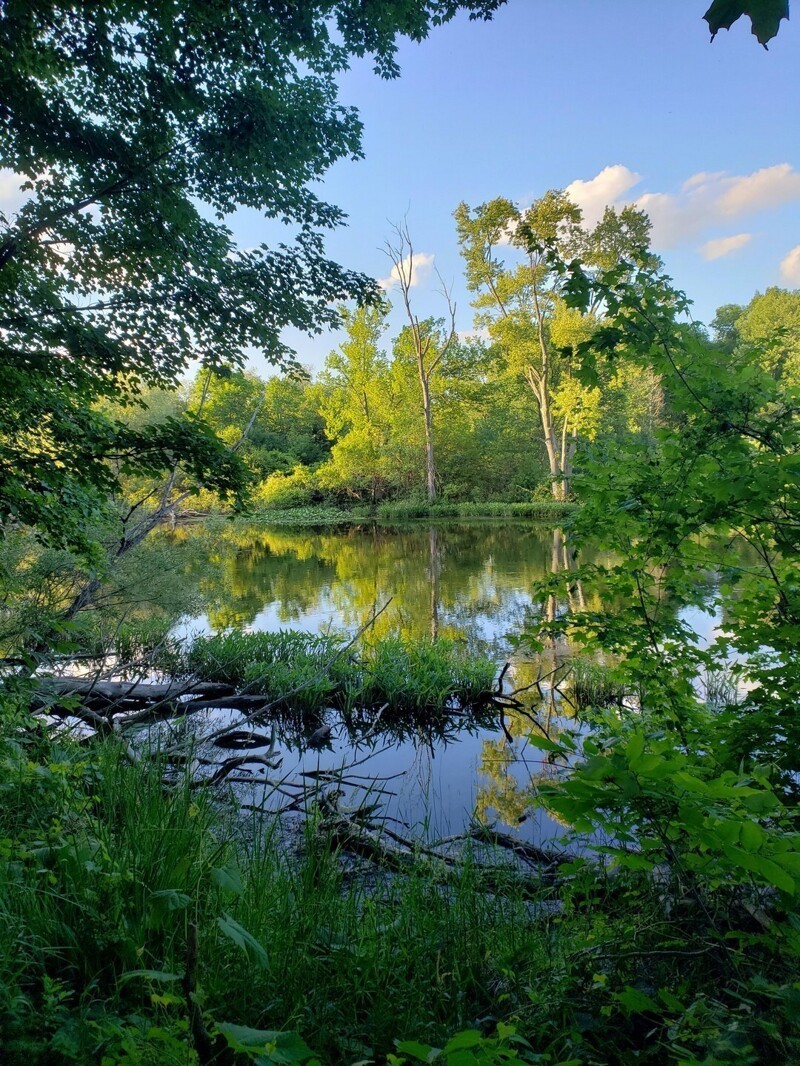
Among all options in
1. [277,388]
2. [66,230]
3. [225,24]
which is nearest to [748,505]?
[66,230]

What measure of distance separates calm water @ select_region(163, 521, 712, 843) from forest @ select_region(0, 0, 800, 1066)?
0.08m

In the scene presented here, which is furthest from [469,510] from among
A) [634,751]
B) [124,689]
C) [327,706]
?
[634,751]

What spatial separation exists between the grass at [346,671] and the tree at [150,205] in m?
3.31

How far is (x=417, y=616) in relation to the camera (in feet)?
34.3

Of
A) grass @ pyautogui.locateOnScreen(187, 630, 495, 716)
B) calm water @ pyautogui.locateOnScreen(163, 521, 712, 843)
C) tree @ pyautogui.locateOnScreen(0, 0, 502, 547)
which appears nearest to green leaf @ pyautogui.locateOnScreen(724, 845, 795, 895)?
calm water @ pyautogui.locateOnScreen(163, 521, 712, 843)

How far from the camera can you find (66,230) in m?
3.85

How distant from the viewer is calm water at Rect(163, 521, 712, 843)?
417 centimetres

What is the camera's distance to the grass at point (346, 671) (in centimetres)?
620

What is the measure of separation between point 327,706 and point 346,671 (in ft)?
1.57

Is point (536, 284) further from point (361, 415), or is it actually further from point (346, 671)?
point (346, 671)

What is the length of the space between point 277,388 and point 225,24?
104ft

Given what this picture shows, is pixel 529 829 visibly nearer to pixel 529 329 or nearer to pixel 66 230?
pixel 66 230

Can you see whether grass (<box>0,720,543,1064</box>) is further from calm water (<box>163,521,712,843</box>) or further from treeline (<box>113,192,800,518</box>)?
treeline (<box>113,192,800,518</box>)

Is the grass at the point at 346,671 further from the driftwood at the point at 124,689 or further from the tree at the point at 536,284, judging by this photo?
the tree at the point at 536,284
